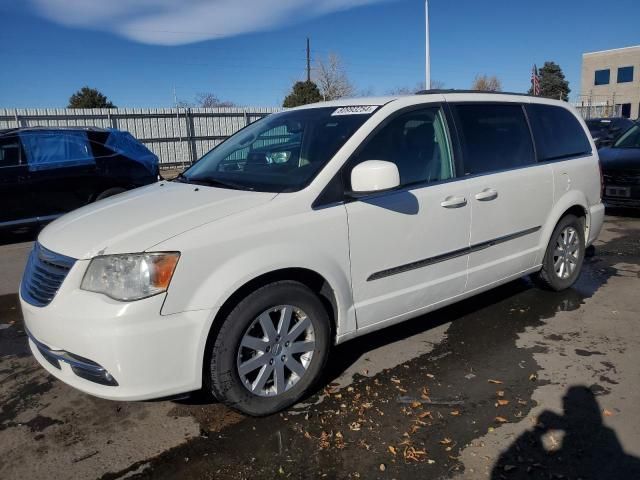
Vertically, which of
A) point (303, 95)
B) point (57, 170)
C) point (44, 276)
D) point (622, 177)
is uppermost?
point (303, 95)

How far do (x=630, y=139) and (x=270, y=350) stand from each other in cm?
961

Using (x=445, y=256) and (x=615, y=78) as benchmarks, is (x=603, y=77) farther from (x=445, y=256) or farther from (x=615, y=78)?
(x=445, y=256)

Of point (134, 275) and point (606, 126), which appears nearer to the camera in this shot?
point (134, 275)

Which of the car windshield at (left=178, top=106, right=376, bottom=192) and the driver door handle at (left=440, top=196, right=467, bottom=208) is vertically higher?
the car windshield at (left=178, top=106, right=376, bottom=192)

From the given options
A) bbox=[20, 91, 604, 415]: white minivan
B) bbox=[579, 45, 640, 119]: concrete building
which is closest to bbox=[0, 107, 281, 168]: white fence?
bbox=[20, 91, 604, 415]: white minivan

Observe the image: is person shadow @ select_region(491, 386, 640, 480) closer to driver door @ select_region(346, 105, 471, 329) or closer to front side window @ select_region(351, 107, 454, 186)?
driver door @ select_region(346, 105, 471, 329)

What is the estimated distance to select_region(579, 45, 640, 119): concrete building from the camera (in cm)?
5369

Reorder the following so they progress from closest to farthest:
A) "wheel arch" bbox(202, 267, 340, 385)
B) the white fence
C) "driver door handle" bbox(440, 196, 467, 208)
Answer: "wheel arch" bbox(202, 267, 340, 385) < "driver door handle" bbox(440, 196, 467, 208) < the white fence

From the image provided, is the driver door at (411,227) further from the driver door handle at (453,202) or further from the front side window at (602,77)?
the front side window at (602,77)

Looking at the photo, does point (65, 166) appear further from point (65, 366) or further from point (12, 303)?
point (65, 366)

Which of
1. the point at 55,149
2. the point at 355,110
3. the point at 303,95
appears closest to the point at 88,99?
the point at 303,95

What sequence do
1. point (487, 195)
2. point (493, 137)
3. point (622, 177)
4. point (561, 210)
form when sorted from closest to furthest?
point (487, 195), point (493, 137), point (561, 210), point (622, 177)

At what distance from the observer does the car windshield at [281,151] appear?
3.30m

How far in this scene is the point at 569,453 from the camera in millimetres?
2652
